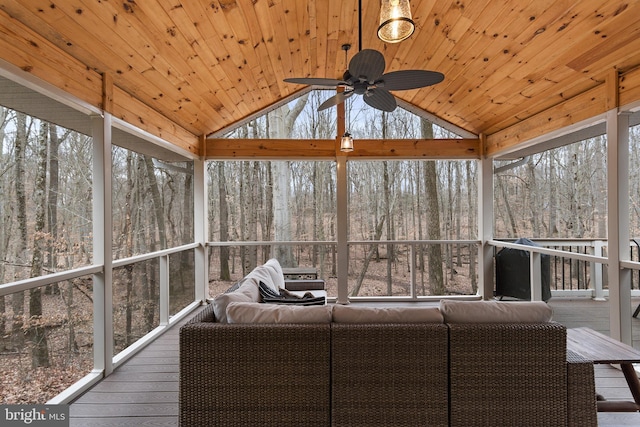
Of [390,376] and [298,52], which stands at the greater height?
[298,52]

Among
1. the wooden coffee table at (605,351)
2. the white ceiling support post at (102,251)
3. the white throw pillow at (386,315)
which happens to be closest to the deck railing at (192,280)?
the white ceiling support post at (102,251)

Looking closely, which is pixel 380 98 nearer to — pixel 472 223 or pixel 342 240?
pixel 342 240

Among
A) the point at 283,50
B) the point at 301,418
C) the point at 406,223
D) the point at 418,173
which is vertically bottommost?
the point at 301,418

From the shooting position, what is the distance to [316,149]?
5520mm

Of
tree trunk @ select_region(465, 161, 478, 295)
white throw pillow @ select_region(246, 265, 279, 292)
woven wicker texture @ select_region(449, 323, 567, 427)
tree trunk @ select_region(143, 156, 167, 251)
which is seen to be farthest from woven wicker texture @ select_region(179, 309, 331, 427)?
tree trunk @ select_region(465, 161, 478, 295)

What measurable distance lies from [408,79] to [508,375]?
216 cm

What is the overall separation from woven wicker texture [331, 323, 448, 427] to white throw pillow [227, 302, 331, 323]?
0.58 ft

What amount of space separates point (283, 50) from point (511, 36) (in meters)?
2.49

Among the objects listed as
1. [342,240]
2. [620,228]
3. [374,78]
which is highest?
[374,78]

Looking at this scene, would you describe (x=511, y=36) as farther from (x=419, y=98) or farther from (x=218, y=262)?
(x=218, y=262)

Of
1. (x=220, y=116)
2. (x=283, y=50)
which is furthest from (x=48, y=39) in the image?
(x=220, y=116)

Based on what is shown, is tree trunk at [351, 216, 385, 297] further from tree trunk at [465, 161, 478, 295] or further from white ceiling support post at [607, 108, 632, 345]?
white ceiling support post at [607, 108, 632, 345]

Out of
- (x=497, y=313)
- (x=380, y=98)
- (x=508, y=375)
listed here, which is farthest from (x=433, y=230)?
(x=508, y=375)

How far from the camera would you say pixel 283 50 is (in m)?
4.09
